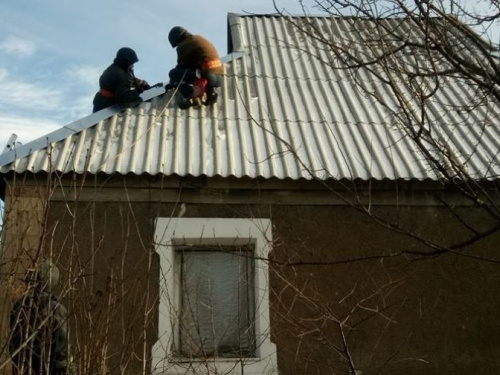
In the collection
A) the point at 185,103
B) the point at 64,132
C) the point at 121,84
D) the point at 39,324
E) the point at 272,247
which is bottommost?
the point at 39,324

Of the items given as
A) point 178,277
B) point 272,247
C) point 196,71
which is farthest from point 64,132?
point 272,247

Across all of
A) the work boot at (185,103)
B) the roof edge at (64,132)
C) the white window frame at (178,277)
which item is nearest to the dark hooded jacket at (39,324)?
the white window frame at (178,277)

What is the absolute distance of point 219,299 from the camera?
6121 millimetres

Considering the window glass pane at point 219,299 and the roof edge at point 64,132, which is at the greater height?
the roof edge at point 64,132

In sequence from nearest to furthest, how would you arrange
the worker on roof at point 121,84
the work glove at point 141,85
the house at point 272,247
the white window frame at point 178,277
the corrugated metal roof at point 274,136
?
1. the white window frame at point 178,277
2. the house at point 272,247
3. the corrugated metal roof at point 274,136
4. the worker on roof at point 121,84
5. the work glove at point 141,85

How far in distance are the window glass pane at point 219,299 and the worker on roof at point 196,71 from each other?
1.88 meters

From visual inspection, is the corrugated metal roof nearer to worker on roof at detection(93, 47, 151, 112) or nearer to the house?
the house

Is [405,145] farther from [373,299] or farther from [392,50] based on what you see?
[392,50]

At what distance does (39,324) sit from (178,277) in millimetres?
2722

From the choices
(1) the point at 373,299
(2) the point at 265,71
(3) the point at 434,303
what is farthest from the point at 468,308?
(2) the point at 265,71

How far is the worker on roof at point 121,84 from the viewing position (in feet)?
24.2

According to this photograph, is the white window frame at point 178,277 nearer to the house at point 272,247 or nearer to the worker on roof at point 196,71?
the house at point 272,247

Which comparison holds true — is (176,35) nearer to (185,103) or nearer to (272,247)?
(185,103)

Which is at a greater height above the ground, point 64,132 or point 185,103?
point 185,103
